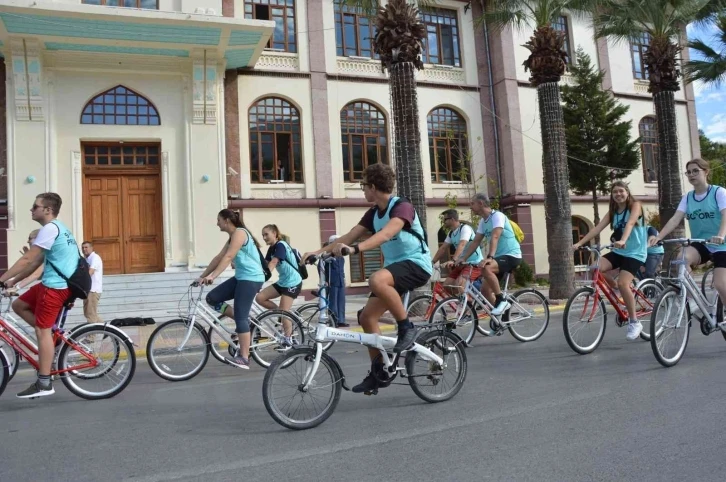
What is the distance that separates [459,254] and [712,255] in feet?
9.75

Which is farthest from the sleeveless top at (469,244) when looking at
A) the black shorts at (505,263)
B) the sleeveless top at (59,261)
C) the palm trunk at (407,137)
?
the sleeveless top at (59,261)

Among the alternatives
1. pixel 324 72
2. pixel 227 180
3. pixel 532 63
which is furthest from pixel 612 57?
pixel 227 180

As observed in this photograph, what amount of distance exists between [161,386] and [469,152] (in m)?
16.7

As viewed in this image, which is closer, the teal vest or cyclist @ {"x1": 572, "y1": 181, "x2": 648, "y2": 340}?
the teal vest

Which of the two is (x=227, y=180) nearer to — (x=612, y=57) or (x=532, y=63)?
(x=532, y=63)

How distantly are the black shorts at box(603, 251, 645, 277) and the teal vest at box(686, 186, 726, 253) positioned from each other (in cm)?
64

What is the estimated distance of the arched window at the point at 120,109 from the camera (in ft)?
55.3

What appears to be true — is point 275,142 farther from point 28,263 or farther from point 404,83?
point 28,263

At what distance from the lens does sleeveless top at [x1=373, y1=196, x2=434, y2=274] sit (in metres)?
4.70

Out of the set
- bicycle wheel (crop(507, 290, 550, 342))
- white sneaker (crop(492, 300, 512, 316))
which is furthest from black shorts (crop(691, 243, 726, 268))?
white sneaker (crop(492, 300, 512, 316))

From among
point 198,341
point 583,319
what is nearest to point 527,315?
point 583,319

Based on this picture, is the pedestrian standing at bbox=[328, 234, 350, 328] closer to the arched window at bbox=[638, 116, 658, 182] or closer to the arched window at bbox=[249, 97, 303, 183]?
the arched window at bbox=[249, 97, 303, 183]

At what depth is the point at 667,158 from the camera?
17828 mm

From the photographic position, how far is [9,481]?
136 inches
